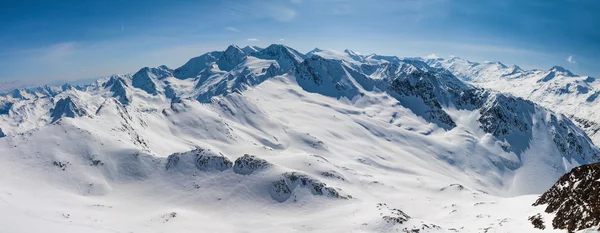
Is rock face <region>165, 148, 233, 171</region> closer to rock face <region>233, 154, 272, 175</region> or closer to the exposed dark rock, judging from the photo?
rock face <region>233, 154, 272, 175</region>

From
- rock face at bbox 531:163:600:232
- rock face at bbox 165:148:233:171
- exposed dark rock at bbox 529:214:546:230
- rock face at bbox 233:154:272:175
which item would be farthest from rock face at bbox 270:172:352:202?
rock face at bbox 531:163:600:232

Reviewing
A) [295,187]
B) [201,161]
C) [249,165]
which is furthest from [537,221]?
[201,161]

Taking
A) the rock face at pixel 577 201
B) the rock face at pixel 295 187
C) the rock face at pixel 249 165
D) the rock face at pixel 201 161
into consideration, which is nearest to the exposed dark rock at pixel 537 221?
the rock face at pixel 577 201

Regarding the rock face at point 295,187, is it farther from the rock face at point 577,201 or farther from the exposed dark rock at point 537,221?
the rock face at point 577,201

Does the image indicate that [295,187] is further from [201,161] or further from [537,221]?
[537,221]

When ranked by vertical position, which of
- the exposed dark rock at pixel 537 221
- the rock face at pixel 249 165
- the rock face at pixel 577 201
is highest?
the rock face at pixel 249 165
